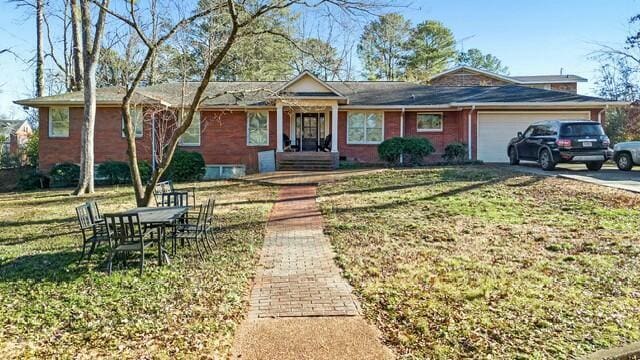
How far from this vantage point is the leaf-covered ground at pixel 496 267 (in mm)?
4148

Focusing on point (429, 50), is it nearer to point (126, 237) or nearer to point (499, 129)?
point (499, 129)

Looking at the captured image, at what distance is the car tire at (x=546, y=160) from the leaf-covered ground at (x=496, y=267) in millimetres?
3162

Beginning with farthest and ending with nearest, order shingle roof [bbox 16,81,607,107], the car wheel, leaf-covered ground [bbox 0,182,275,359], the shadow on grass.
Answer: shingle roof [bbox 16,81,607,107] < the car wheel < the shadow on grass < leaf-covered ground [bbox 0,182,275,359]

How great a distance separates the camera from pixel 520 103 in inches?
793

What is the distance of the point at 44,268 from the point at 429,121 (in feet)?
61.1

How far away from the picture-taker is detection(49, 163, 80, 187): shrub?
61.7ft

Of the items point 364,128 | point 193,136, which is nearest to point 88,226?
point 193,136

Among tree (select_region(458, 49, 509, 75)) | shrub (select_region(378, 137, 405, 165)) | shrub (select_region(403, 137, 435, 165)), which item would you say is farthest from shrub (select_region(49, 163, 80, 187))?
tree (select_region(458, 49, 509, 75))

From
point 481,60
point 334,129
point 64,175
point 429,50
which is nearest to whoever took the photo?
point 64,175

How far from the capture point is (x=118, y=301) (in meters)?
5.17

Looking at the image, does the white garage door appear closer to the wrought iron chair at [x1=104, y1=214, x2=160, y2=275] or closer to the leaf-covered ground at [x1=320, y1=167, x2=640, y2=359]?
the leaf-covered ground at [x1=320, y1=167, x2=640, y2=359]

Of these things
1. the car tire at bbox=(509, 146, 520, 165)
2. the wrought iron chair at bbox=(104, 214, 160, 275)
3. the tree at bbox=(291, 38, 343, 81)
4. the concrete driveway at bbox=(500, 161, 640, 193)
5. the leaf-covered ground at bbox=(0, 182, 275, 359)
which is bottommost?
the leaf-covered ground at bbox=(0, 182, 275, 359)

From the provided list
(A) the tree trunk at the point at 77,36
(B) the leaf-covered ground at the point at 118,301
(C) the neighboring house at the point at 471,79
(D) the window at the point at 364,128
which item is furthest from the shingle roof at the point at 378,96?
(B) the leaf-covered ground at the point at 118,301

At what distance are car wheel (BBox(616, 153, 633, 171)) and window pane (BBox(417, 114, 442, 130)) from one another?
778 cm
